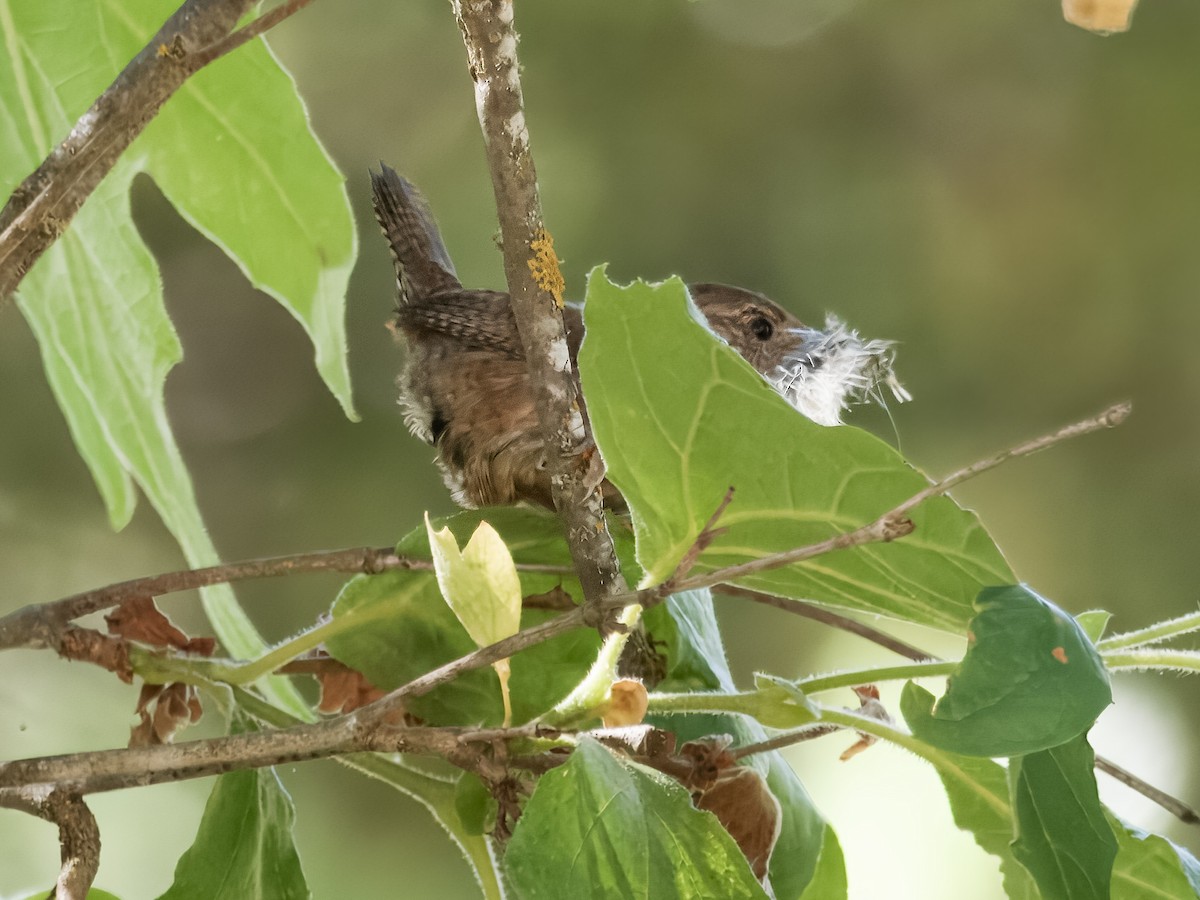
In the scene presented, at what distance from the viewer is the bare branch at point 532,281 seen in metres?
0.70

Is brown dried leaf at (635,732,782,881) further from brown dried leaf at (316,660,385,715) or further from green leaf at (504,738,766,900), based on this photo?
brown dried leaf at (316,660,385,715)

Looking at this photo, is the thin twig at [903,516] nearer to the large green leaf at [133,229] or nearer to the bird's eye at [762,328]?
the large green leaf at [133,229]

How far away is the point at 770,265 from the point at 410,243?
85 cm

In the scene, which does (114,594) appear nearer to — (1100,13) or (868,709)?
(868,709)

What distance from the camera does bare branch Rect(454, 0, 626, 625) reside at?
70cm

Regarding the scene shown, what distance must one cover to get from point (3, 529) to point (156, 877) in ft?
2.44

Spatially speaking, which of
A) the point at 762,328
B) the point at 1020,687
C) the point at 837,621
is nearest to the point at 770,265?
the point at 762,328

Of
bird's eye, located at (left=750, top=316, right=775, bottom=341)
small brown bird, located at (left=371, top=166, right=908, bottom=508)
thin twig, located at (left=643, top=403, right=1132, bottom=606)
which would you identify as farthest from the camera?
bird's eye, located at (left=750, top=316, right=775, bottom=341)

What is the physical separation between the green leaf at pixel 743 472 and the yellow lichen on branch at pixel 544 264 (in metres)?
0.11

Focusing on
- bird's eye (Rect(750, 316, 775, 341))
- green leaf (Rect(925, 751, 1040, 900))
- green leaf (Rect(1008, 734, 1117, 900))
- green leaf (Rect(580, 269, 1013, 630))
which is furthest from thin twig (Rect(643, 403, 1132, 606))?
bird's eye (Rect(750, 316, 775, 341))

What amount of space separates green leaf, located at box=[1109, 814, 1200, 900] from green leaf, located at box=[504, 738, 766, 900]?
25 centimetres

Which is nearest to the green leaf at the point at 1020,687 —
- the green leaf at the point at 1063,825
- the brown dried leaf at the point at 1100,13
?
the green leaf at the point at 1063,825

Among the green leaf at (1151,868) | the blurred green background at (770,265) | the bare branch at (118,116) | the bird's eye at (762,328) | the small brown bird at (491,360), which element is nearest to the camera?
the bare branch at (118,116)

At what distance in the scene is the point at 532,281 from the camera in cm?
77
